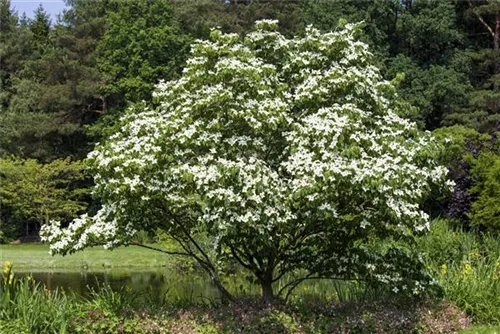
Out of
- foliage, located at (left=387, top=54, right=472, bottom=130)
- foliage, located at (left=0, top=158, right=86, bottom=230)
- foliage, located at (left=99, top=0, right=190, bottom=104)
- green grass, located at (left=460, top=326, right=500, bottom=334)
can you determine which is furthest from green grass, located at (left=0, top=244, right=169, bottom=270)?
foliage, located at (left=387, top=54, right=472, bottom=130)

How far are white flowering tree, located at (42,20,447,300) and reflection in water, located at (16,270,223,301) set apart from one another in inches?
253

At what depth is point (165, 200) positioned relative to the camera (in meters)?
8.66

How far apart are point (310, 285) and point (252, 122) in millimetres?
6413

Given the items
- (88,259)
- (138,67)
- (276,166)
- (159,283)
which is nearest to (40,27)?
(138,67)

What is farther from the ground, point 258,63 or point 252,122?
point 258,63

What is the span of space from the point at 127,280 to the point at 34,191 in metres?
17.1

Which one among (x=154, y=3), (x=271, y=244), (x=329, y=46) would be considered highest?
(x=154, y=3)

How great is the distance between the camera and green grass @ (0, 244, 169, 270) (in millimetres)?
24609

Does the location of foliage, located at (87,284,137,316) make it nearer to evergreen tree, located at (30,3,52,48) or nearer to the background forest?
the background forest

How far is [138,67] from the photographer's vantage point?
40.3 metres

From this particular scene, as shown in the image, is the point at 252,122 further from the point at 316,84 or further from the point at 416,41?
the point at 416,41

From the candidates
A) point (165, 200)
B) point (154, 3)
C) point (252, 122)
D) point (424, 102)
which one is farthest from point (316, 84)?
point (154, 3)

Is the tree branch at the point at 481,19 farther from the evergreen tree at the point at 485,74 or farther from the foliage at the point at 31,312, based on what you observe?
the foliage at the point at 31,312

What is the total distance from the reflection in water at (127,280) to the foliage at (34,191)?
42.5ft
